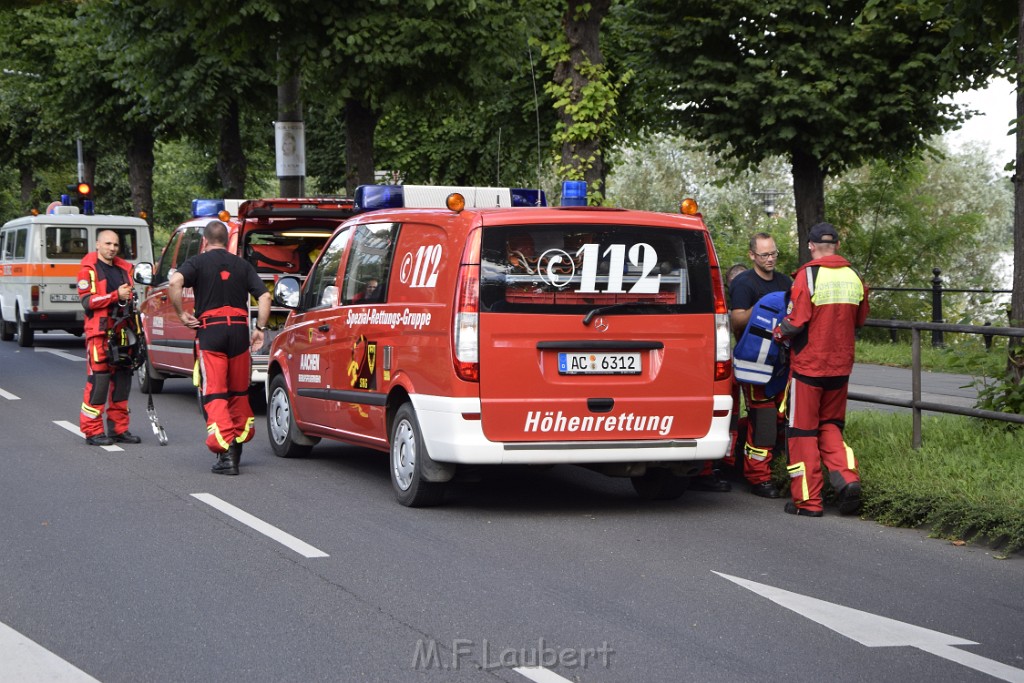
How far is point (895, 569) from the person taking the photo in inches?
291

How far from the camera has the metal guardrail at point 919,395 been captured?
9.02 metres

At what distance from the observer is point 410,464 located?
909 centimetres

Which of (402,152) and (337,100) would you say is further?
(402,152)

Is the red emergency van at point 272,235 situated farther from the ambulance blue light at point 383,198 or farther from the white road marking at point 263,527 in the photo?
the white road marking at point 263,527

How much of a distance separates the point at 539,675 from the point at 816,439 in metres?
4.21

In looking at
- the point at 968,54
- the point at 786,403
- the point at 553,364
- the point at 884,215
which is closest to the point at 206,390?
the point at 553,364

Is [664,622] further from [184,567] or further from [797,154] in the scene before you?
[797,154]

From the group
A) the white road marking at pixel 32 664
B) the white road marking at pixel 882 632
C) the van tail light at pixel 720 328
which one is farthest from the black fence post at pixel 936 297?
the white road marking at pixel 32 664

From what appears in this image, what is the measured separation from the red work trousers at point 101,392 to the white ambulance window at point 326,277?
213cm

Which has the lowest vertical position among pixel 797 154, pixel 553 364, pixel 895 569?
pixel 895 569

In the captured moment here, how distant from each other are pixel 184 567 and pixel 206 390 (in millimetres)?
3619

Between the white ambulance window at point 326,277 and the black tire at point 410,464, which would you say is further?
the white ambulance window at point 326,277

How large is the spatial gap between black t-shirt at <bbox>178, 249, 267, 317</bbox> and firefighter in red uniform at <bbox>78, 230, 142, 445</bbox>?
162 centimetres

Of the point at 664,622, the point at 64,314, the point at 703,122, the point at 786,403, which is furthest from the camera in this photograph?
the point at 64,314
